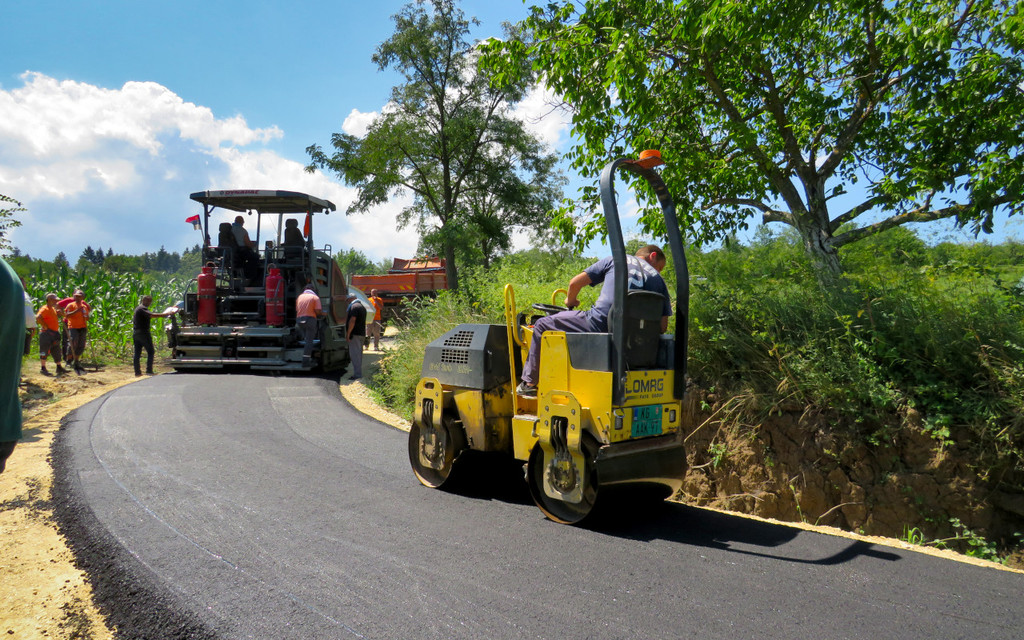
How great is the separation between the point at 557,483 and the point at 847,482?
2892 millimetres

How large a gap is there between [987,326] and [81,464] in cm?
754

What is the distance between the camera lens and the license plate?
13.6 feet

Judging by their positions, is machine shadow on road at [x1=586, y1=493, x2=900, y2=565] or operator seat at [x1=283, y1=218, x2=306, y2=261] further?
operator seat at [x1=283, y1=218, x2=306, y2=261]

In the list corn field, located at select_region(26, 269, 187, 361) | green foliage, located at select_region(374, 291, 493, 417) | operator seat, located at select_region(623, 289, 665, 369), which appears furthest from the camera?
corn field, located at select_region(26, 269, 187, 361)

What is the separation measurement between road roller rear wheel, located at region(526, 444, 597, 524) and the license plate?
1.23 ft

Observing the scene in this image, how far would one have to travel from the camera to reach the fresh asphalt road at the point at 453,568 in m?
2.89

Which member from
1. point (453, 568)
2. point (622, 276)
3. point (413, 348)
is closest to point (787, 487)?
point (622, 276)

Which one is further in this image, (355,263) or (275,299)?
(355,263)

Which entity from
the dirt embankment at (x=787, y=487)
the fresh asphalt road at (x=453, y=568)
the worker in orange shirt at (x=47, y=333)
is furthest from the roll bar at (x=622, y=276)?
the worker in orange shirt at (x=47, y=333)

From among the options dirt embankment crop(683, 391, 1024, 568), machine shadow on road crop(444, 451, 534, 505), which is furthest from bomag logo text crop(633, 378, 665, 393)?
dirt embankment crop(683, 391, 1024, 568)

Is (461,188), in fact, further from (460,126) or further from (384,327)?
(384,327)

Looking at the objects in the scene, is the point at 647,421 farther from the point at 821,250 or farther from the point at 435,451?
the point at 821,250

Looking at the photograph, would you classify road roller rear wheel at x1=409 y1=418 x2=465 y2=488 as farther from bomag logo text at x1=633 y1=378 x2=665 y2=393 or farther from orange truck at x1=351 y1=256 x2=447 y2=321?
orange truck at x1=351 y1=256 x2=447 y2=321

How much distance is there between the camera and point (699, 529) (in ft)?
13.8
